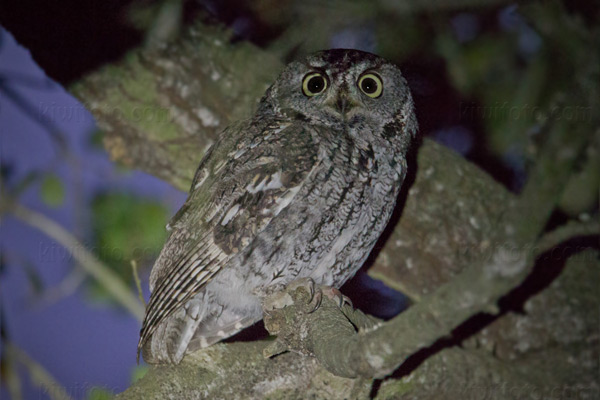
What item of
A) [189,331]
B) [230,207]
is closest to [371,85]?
[230,207]

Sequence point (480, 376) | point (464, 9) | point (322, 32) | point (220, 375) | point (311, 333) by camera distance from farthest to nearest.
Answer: point (464, 9), point (322, 32), point (480, 376), point (220, 375), point (311, 333)

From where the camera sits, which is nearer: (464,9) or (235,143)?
(235,143)

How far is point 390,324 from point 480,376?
121 centimetres

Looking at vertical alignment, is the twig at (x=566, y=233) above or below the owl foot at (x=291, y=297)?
above

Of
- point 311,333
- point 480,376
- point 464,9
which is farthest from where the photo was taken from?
point 464,9

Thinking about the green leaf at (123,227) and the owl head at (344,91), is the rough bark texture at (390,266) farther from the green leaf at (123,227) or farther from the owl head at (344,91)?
the owl head at (344,91)

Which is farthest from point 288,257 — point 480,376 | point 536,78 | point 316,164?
point 536,78

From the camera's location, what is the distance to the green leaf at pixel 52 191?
105 inches

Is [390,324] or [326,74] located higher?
[326,74]

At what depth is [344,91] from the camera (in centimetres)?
166

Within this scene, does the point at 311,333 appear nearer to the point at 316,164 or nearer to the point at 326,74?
the point at 316,164

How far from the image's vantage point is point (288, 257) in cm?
158

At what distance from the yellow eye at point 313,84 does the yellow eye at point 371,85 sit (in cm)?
12

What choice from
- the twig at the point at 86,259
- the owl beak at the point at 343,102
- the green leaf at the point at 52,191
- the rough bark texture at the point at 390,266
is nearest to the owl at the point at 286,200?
the owl beak at the point at 343,102
